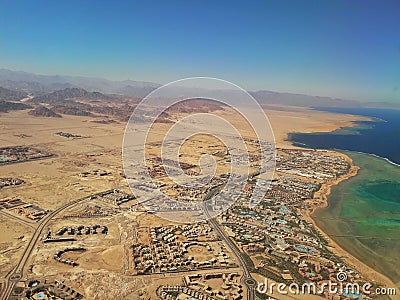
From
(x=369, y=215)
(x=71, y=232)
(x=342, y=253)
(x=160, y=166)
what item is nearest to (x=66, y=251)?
(x=71, y=232)

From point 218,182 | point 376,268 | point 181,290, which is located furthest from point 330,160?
point 181,290

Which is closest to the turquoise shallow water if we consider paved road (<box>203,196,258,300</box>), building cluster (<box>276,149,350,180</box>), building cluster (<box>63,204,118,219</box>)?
building cluster (<box>276,149,350,180</box>)

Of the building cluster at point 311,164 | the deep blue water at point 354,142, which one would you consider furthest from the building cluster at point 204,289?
the deep blue water at point 354,142

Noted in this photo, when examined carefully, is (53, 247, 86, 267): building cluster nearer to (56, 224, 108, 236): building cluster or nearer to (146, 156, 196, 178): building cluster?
(56, 224, 108, 236): building cluster

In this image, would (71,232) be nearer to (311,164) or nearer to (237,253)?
(237,253)

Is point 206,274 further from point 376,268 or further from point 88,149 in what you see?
point 88,149

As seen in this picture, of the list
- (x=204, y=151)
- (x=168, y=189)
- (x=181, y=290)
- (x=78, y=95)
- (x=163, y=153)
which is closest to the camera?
(x=181, y=290)
